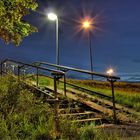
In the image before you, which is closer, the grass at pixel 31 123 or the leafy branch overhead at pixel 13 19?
the grass at pixel 31 123

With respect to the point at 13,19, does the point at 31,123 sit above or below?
below

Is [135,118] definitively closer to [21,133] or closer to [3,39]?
[21,133]

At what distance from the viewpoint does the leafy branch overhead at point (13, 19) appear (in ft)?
47.7

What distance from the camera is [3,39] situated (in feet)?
52.0

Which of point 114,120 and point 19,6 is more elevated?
point 19,6

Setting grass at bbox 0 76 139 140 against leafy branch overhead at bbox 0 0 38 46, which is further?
leafy branch overhead at bbox 0 0 38 46

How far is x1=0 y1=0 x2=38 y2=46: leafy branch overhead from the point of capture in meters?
14.5

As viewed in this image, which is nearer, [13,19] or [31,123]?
[31,123]

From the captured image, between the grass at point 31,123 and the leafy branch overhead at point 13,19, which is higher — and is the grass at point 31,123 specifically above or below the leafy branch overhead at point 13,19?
below

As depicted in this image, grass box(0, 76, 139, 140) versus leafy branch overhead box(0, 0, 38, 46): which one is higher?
leafy branch overhead box(0, 0, 38, 46)

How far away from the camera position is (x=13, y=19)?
14.8 m

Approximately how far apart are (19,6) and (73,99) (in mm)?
4485

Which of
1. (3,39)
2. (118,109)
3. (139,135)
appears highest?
(3,39)

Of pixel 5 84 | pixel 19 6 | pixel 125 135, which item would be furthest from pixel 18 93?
pixel 19 6
